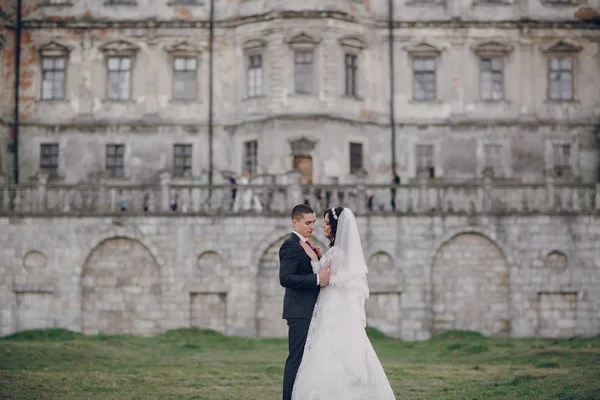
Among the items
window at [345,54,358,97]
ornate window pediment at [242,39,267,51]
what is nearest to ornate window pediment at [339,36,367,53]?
window at [345,54,358,97]

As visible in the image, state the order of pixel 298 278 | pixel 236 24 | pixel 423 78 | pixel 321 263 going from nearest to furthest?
1. pixel 298 278
2. pixel 321 263
3. pixel 236 24
4. pixel 423 78

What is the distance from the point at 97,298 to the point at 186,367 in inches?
488

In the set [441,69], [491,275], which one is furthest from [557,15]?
[491,275]

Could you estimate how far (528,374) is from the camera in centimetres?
2461

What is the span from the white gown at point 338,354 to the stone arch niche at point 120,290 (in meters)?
23.1

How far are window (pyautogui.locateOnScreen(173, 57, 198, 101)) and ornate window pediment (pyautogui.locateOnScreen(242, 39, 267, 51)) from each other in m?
2.70

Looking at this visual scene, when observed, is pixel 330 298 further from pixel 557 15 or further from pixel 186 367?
pixel 557 15

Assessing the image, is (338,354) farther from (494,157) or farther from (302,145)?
(494,157)

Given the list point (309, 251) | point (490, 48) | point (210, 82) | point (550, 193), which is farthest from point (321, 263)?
point (490, 48)

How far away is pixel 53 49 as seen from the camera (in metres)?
48.3

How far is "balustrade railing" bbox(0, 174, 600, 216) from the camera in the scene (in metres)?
39.3

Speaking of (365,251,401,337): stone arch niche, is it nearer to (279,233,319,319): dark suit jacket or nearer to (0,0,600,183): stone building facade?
(0,0,600,183): stone building facade

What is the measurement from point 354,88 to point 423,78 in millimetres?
3508

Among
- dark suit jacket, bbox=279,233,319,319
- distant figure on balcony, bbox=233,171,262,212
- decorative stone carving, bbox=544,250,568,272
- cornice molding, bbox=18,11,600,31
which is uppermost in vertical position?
cornice molding, bbox=18,11,600,31
